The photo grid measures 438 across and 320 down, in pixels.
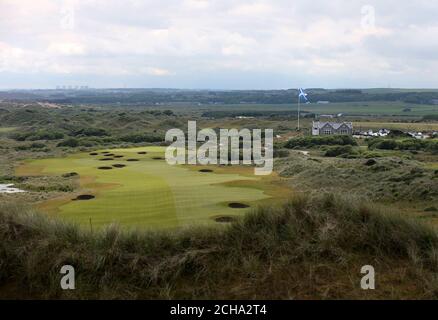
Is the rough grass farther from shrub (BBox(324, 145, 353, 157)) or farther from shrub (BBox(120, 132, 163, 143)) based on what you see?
shrub (BBox(120, 132, 163, 143))

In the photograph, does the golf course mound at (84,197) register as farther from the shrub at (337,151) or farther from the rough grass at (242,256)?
the shrub at (337,151)

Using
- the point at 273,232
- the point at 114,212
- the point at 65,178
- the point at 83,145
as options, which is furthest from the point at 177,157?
the point at 273,232

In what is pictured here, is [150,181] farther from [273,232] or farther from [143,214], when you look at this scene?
[273,232]

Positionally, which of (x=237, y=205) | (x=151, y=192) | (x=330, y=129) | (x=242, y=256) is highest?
(x=242, y=256)

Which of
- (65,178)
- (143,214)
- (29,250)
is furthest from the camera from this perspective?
(65,178)

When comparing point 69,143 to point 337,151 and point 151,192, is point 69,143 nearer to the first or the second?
point 337,151

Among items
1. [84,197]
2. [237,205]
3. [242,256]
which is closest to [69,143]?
[84,197]
